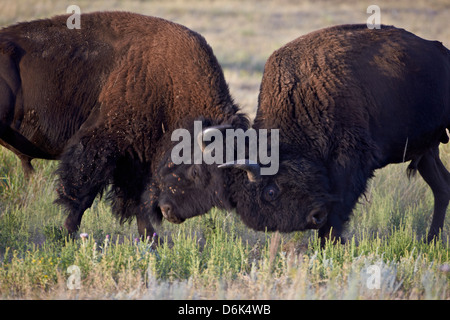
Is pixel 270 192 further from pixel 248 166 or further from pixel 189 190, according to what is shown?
pixel 189 190

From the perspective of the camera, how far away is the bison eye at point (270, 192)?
5879mm

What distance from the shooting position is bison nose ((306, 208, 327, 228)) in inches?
232

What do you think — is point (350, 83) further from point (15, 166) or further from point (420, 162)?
point (15, 166)

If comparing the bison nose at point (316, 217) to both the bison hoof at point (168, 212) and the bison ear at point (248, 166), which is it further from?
the bison hoof at point (168, 212)

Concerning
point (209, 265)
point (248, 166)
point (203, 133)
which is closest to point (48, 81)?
point (203, 133)

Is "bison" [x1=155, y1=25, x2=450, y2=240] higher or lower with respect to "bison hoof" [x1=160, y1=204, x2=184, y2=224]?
higher

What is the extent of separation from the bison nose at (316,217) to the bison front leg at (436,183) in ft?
5.12

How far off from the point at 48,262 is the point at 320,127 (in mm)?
2707

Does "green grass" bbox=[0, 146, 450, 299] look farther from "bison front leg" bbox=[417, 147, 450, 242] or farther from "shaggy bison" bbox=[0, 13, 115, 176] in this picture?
"shaggy bison" bbox=[0, 13, 115, 176]

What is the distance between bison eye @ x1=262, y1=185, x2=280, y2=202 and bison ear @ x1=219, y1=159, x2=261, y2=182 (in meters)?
0.16

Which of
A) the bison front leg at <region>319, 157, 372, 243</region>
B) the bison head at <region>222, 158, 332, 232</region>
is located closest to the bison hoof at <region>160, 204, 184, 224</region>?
the bison head at <region>222, 158, 332, 232</region>

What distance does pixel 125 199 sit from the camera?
6.51 m

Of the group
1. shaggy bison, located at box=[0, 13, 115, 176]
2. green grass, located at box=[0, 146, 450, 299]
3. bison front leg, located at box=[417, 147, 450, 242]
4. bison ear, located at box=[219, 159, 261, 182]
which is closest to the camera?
green grass, located at box=[0, 146, 450, 299]

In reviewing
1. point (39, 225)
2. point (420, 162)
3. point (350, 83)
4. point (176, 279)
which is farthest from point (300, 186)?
point (39, 225)
